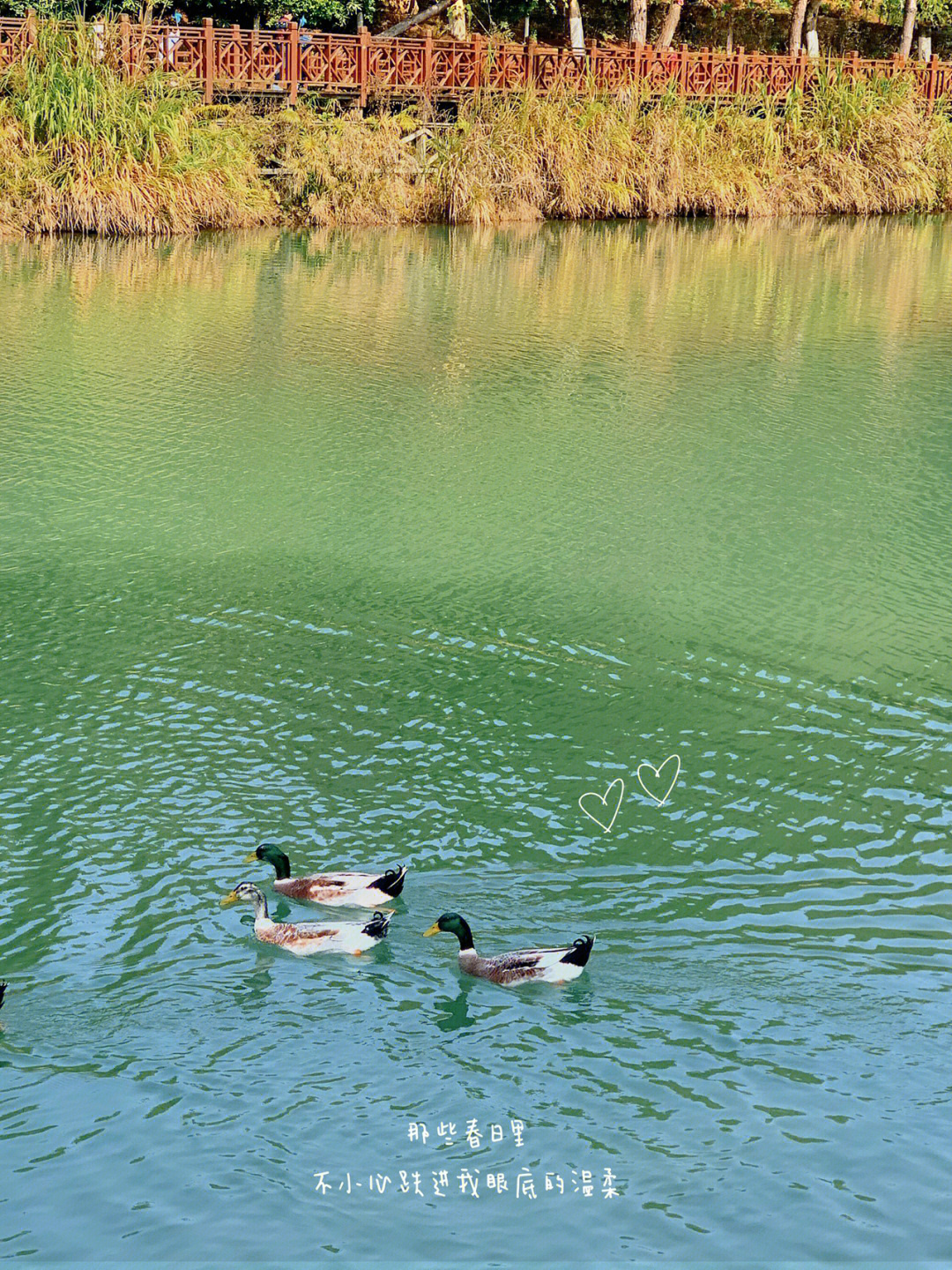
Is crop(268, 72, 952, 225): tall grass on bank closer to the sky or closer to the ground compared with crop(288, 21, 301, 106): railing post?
closer to the ground

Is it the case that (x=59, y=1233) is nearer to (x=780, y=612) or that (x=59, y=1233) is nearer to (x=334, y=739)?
(x=334, y=739)

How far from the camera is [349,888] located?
568 centimetres

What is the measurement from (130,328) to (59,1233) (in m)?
13.3

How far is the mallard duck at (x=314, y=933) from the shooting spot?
5.44 metres

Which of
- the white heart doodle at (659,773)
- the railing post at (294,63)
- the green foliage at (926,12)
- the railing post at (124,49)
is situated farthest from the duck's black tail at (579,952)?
the green foliage at (926,12)

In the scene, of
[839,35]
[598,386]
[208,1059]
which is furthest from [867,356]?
[839,35]

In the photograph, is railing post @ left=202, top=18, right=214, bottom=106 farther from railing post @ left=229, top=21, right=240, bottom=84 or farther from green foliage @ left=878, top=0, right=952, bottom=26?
green foliage @ left=878, top=0, right=952, bottom=26

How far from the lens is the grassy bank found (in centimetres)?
2248

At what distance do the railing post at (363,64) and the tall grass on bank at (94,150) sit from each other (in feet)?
13.8

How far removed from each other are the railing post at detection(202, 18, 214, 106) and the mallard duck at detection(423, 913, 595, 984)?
22357 mm

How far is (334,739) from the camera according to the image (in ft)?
23.9

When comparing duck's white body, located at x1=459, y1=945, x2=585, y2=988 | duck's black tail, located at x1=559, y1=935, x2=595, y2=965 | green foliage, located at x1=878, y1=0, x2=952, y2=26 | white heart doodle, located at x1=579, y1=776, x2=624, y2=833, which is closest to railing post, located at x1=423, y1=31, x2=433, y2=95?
green foliage, located at x1=878, y1=0, x2=952, y2=26

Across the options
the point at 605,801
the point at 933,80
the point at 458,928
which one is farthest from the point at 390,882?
the point at 933,80

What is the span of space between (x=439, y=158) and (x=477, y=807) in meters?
21.6
